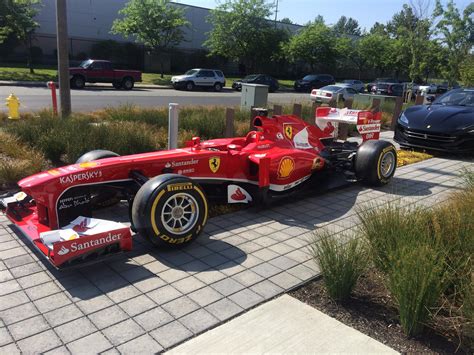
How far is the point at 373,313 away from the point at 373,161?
3.93 metres

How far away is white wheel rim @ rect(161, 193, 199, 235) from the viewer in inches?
174

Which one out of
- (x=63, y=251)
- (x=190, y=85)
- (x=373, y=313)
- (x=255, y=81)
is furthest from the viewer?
(x=255, y=81)

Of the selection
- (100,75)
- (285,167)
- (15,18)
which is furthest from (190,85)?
(285,167)

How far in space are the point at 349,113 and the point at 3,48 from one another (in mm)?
36130

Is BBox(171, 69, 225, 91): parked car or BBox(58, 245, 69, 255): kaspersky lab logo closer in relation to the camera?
BBox(58, 245, 69, 255): kaspersky lab logo

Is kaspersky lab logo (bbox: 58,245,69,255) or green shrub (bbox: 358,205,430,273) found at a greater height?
green shrub (bbox: 358,205,430,273)

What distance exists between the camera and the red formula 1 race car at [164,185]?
4082 millimetres

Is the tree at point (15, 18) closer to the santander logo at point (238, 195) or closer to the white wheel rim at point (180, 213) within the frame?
the santander logo at point (238, 195)

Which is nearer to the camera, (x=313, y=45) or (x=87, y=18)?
(x=87, y=18)

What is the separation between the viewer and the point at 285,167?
6070mm

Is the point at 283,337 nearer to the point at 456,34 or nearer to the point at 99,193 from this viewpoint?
the point at 99,193

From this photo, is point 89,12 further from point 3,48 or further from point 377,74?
point 377,74

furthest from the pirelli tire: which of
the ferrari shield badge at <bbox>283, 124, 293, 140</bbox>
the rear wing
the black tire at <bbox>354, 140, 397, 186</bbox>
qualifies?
the rear wing

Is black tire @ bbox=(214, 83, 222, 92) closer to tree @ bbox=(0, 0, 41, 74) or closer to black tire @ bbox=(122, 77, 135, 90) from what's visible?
black tire @ bbox=(122, 77, 135, 90)
